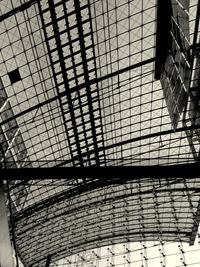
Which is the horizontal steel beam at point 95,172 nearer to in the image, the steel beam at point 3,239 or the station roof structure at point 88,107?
the steel beam at point 3,239

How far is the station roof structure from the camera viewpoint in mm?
19438

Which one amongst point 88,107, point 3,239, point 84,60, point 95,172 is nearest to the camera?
point 95,172

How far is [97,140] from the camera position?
90.3 ft

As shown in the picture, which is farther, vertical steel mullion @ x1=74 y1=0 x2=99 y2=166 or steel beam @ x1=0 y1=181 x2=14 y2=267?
vertical steel mullion @ x1=74 y1=0 x2=99 y2=166

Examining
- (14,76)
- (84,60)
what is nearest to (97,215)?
(14,76)

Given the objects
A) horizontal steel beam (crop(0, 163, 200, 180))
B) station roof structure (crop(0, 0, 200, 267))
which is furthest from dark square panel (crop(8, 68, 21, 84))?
horizontal steel beam (crop(0, 163, 200, 180))

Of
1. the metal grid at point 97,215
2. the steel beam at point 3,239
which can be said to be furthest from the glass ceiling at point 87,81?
the steel beam at point 3,239

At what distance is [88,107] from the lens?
962 inches

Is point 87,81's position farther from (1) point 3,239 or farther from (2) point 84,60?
(1) point 3,239

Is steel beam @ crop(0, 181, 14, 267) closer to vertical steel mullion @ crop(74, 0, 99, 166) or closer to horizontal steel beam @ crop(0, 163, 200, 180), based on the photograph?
horizontal steel beam @ crop(0, 163, 200, 180)

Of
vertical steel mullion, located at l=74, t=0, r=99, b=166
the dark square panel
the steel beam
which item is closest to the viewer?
the steel beam

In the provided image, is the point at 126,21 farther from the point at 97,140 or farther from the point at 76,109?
the point at 97,140

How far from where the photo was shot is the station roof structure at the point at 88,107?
19438mm

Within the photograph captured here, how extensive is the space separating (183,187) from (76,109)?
633 inches
